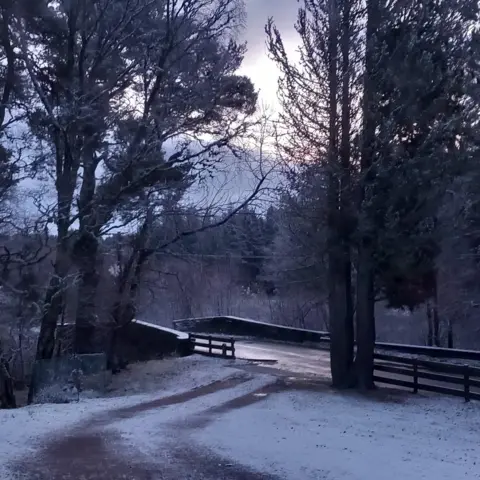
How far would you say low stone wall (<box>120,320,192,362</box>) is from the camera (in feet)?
97.5

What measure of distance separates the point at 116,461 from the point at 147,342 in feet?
65.7

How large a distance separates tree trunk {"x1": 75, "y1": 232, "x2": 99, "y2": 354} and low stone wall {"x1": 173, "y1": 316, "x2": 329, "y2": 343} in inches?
400

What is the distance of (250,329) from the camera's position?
1483 inches

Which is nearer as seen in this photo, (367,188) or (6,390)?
(367,188)

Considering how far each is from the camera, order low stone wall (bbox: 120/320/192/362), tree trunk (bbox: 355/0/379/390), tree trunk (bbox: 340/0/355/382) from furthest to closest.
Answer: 1. low stone wall (bbox: 120/320/192/362)
2. tree trunk (bbox: 340/0/355/382)
3. tree trunk (bbox: 355/0/379/390)

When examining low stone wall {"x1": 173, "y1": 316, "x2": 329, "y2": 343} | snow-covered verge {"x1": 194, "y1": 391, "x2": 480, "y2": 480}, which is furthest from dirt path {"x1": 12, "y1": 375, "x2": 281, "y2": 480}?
low stone wall {"x1": 173, "y1": 316, "x2": 329, "y2": 343}

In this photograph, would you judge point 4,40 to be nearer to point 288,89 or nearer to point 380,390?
point 288,89

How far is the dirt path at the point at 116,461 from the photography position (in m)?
10.2

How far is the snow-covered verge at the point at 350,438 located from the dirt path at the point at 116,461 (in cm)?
38

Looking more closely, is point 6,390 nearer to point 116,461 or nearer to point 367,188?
point 367,188

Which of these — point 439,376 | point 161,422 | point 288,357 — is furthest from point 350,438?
point 288,357

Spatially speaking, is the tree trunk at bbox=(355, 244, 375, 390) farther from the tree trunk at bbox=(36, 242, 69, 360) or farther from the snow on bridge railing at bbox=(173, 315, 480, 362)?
the tree trunk at bbox=(36, 242, 69, 360)

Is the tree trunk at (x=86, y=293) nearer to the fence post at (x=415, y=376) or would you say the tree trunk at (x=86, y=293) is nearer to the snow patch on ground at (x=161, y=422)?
the snow patch on ground at (x=161, y=422)

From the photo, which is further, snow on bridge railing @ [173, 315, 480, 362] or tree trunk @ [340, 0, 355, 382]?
snow on bridge railing @ [173, 315, 480, 362]
